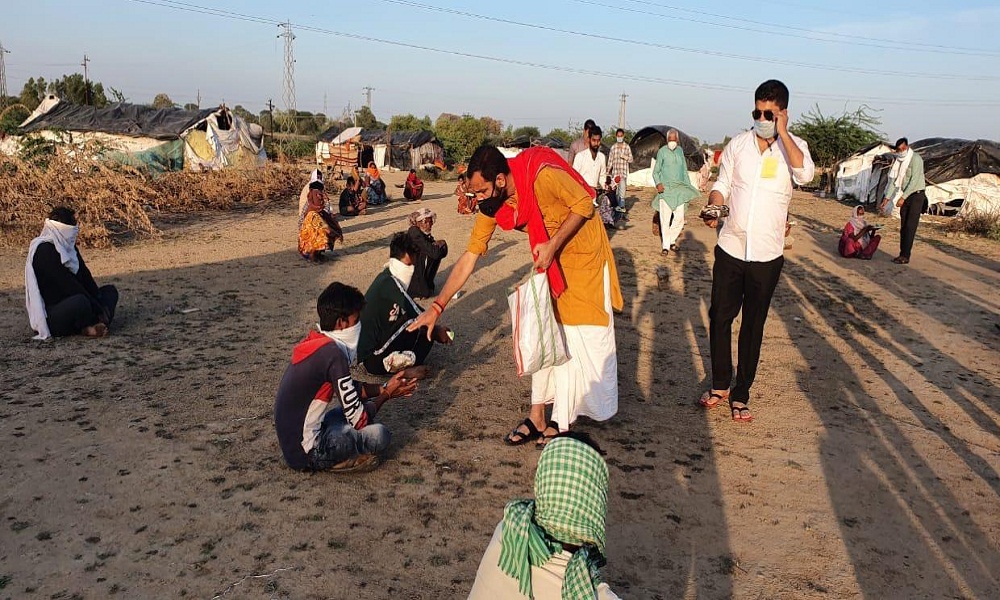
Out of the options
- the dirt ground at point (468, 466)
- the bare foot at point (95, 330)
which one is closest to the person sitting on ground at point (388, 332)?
the dirt ground at point (468, 466)

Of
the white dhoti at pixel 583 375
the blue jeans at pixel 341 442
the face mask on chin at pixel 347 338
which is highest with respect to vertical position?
the face mask on chin at pixel 347 338

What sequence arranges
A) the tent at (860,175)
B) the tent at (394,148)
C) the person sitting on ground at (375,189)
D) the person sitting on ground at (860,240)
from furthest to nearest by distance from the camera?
the tent at (394,148)
the tent at (860,175)
the person sitting on ground at (375,189)
the person sitting on ground at (860,240)

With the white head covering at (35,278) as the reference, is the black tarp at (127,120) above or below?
above

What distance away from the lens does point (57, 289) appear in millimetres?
5898

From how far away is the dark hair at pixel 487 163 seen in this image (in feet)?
12.5

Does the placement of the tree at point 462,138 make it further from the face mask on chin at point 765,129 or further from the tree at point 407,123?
the face mask on chin at point 765,129

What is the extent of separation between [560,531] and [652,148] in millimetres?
23234

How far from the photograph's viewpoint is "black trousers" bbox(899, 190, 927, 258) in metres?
10.6

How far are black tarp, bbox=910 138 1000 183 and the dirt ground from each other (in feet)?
36.6

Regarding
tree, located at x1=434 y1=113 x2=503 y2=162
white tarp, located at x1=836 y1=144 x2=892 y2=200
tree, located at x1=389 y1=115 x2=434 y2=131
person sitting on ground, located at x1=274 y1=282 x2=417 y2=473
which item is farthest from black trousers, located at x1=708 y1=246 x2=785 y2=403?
tree, located at x1=389 y1=115 x2=434 y2=131

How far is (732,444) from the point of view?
441 cm

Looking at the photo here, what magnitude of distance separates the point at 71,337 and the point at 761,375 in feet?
18.4

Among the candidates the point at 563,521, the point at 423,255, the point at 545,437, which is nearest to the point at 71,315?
the point at 423,255

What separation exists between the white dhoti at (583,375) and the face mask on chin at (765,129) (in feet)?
4.26
